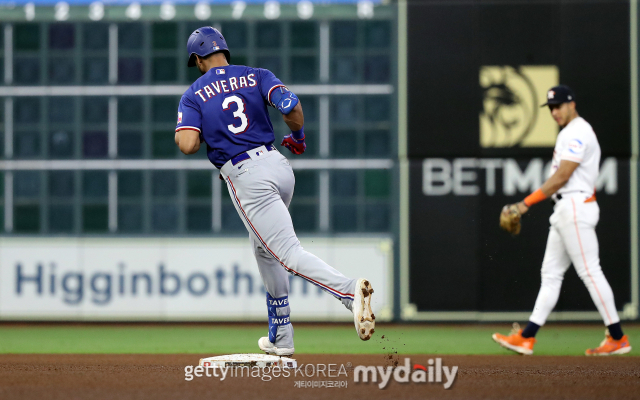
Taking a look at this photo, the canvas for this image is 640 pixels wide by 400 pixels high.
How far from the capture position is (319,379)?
527cm

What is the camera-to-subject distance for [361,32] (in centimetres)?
1074

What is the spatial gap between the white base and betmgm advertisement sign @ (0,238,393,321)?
483 cm

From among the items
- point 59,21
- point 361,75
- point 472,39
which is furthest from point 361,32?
point 59,21

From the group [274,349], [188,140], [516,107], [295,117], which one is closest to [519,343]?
[274,349]

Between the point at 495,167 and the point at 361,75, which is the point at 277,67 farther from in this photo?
the point at 495,167

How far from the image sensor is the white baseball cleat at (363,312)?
489 cm

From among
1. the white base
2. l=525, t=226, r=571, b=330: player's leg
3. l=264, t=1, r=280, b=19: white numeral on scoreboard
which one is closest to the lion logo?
l=264, t=1, r=280, b=19: white numeral on scoreboard

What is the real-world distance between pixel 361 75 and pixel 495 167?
1.90 m

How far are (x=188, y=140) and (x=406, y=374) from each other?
1.93m

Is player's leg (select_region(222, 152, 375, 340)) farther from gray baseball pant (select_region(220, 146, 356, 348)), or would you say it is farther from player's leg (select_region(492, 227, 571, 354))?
player's leg (select_region(492, 227, 571, 354))

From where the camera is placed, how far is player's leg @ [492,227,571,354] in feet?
22.8

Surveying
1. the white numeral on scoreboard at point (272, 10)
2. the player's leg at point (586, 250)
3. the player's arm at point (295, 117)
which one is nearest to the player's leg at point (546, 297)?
the player's leg at point (586, 250)

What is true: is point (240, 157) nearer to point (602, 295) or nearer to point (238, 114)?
point (238, 114)

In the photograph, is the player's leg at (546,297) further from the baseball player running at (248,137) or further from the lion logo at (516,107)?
the lion logo at (516,107)
